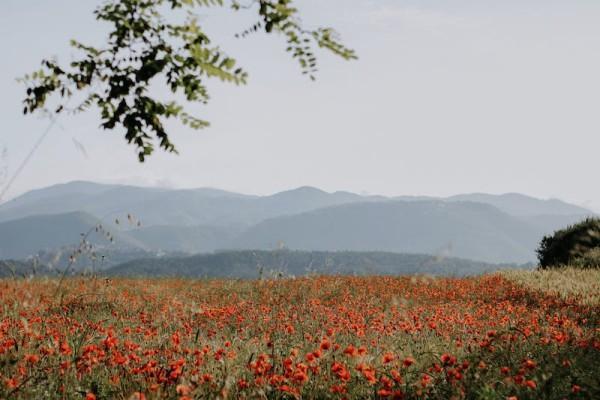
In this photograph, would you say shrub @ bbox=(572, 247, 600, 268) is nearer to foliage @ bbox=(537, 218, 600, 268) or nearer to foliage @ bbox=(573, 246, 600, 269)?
foliage @ bbox=(573, 246, 600, 269)

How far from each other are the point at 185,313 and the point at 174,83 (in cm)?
677

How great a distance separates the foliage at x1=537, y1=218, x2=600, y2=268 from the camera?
2019cm

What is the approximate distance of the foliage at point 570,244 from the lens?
66.2ft

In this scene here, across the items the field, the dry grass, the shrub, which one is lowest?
the field

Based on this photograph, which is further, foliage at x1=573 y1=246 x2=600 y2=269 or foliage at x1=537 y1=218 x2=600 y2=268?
foliage at x1=537 y1=218 x2=600 y2=268

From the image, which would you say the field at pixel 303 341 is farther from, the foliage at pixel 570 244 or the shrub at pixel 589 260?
the foliage at pixel 570 244

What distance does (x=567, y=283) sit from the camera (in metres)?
12.5

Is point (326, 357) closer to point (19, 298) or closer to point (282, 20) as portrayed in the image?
point (282, 20)

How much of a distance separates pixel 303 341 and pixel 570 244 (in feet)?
58.4

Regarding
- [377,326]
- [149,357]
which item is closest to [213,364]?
[149,357]

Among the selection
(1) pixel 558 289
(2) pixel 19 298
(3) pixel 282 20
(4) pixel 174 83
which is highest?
(3) pixel 282 20

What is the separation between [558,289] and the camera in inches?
466

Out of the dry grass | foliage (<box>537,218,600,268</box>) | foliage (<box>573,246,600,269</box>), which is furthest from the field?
foliage (<box>537,218,600,268</box>)

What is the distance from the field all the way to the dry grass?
80mm
